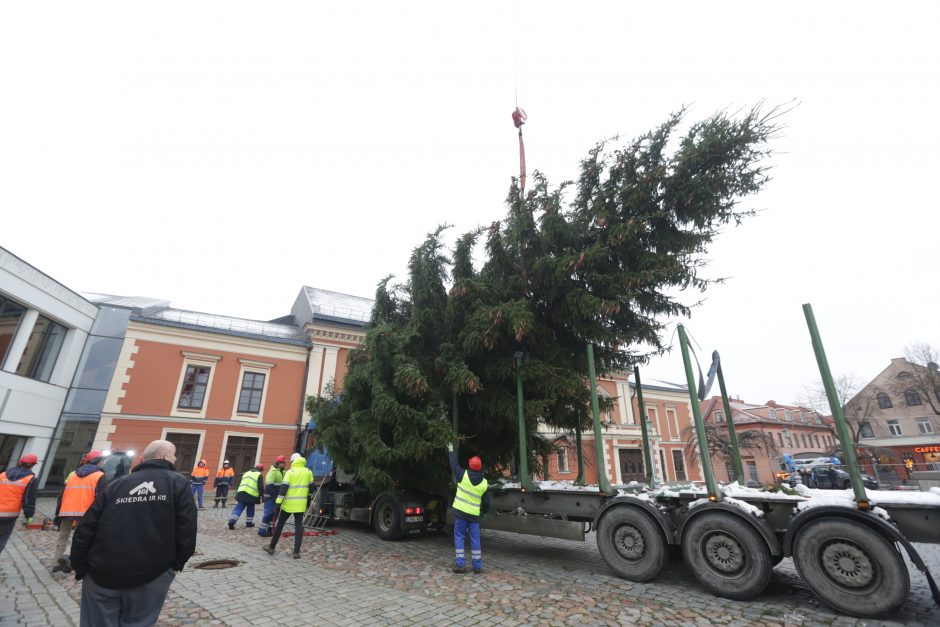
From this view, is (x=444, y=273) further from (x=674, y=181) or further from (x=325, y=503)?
(x=325, y=503)

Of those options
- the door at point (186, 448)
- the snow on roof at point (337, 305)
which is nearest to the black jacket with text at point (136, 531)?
the door at point (186, 448)

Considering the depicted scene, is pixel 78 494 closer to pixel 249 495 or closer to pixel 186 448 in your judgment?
pixel 249 495

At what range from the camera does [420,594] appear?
210 inches

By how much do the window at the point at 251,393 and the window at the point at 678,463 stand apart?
30.0 metres

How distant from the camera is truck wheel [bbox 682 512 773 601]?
5094 millimetres

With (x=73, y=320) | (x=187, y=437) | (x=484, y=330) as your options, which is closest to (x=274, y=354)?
(x=187, y=437)

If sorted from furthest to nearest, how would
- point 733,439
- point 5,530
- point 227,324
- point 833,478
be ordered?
point 227,324 < point 833,478 < point 733,439 < point 5,530

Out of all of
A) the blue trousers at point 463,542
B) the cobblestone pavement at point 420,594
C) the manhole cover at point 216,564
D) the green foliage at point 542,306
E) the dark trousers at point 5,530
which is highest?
the green foliage at point 542,306

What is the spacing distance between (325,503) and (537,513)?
6.36 metres

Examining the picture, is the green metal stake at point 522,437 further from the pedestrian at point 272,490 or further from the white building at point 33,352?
the white building at point 33,352

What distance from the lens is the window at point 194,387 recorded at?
62.7ft

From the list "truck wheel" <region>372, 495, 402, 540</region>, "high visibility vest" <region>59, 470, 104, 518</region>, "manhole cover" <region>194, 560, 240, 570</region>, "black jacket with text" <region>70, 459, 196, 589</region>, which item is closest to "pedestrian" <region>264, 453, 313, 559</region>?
"manhole cover" <region>194, 560, 240, 570</region>

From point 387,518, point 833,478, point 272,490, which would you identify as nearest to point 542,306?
point 387,518

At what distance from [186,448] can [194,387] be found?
109 inches
